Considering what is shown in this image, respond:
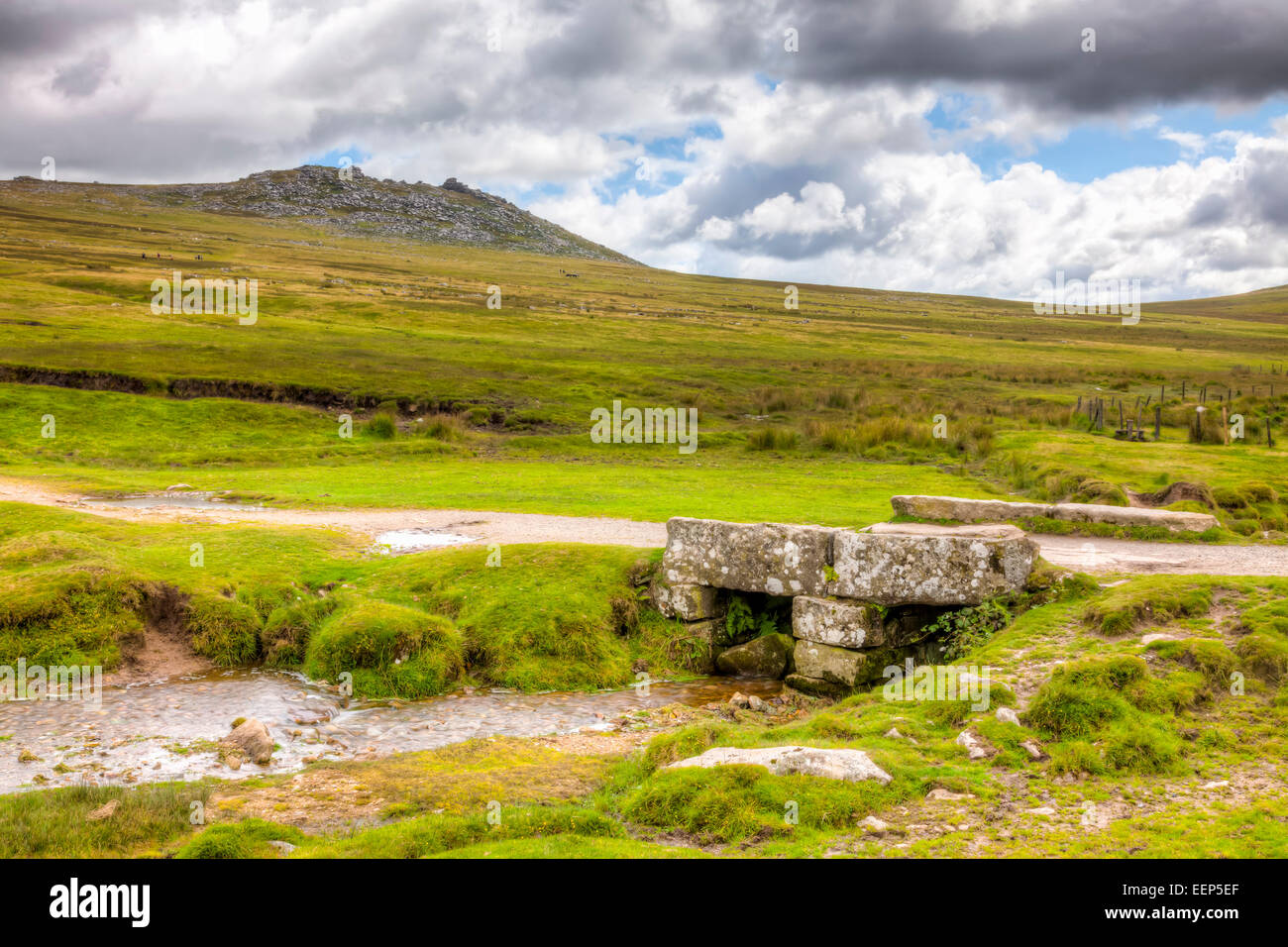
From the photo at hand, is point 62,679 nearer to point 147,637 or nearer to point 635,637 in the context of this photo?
A: point 147,637

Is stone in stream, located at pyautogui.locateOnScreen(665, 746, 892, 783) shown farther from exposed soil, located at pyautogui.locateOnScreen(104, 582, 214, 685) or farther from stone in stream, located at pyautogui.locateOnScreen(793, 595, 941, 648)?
exposed soil, located at pyautogui.locateOnScreen(104, 582, 214, 685)

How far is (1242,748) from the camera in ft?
32.6

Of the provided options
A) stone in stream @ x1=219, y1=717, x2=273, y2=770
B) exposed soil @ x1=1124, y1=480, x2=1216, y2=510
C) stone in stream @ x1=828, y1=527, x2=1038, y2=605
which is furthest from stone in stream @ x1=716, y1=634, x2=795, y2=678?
exposed soil @ x1=1124, y1=480, x2=1216, y2=510

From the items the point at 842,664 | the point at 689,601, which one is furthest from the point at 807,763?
the point at 689,601

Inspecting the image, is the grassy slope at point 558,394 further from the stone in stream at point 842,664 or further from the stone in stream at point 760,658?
the stone in stream at point 842,664

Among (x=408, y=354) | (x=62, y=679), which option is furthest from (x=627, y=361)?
(x=62, y=679)

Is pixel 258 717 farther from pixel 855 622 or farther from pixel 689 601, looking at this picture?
pixel 855 622

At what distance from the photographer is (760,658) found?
57.4 feet

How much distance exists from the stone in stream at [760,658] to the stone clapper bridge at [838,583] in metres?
0.02

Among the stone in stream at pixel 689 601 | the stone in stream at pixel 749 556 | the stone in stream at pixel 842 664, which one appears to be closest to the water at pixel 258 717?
the stone in stream at pixel 842 664

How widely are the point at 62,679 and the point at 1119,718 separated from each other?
16711 mm

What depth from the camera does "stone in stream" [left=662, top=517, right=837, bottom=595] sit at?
17031mm

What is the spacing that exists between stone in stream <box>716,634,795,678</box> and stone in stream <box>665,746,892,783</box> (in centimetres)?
719
